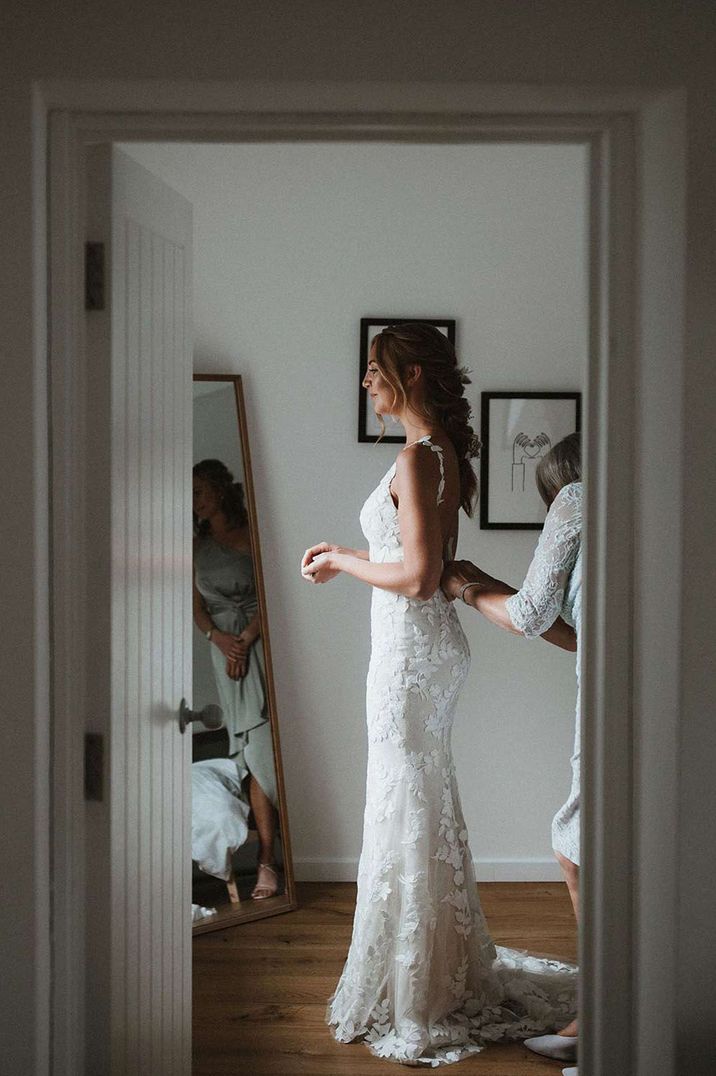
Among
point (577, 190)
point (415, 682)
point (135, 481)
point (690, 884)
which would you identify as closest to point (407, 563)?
point (415, 682)

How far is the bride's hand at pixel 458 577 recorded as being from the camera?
275 centimetres

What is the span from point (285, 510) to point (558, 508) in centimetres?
162

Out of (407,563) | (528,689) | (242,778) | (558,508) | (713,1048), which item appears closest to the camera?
(713,1048)

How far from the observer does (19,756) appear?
5.15 ft

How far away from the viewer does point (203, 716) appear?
206 centimetres

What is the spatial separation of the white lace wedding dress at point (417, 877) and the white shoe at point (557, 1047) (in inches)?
3.3

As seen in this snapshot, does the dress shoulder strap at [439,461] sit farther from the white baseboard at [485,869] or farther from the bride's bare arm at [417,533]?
the white baseboard at [485,869]

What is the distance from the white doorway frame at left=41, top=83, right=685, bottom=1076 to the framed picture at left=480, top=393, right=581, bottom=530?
229cm

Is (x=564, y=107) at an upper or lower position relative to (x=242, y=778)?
upper

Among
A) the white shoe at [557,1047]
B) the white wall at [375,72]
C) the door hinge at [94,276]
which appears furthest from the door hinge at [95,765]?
the white shoe at [557,1047]

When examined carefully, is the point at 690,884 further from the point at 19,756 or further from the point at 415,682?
the point at 415,682

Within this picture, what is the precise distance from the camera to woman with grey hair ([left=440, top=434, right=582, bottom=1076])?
2518 millimetres

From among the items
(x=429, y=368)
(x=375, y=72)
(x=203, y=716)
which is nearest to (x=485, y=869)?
(x=429, y=368)

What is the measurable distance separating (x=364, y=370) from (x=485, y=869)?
6.64ft
